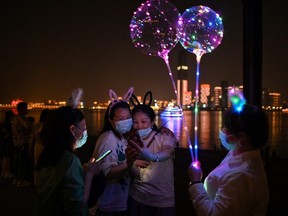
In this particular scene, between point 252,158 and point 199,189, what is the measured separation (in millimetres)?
421

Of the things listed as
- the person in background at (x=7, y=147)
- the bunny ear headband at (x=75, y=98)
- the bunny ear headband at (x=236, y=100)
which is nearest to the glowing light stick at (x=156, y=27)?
the bunny ear headband at (x=75, y=98)

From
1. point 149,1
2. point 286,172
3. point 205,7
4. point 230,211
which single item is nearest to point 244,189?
point 230,211

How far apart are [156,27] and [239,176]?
2767 mm

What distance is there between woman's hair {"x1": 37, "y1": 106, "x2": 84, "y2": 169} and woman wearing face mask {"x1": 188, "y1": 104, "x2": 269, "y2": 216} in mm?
980

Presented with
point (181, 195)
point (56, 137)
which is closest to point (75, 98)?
point (56, 137)

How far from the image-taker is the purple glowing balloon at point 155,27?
3957mm

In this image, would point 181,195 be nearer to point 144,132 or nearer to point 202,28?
point 144,132

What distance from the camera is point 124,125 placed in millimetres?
3078

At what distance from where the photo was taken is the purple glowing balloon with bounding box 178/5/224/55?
362cm

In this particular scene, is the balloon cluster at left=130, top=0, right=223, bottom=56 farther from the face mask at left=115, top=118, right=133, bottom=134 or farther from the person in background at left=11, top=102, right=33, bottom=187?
the person in background at left=11, top=102, right=33, bottom=187

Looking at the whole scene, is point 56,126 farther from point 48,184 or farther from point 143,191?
point 143,191

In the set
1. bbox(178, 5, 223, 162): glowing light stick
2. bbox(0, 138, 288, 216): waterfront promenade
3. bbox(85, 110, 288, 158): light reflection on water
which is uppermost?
bbox(178, 5, 223, 162): glowing light stick

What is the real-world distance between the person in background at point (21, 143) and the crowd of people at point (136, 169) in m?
4.65

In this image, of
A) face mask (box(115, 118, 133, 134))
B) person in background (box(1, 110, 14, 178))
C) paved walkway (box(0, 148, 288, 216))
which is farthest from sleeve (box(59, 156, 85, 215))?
person in background (box(1, 110, 14, 178))
